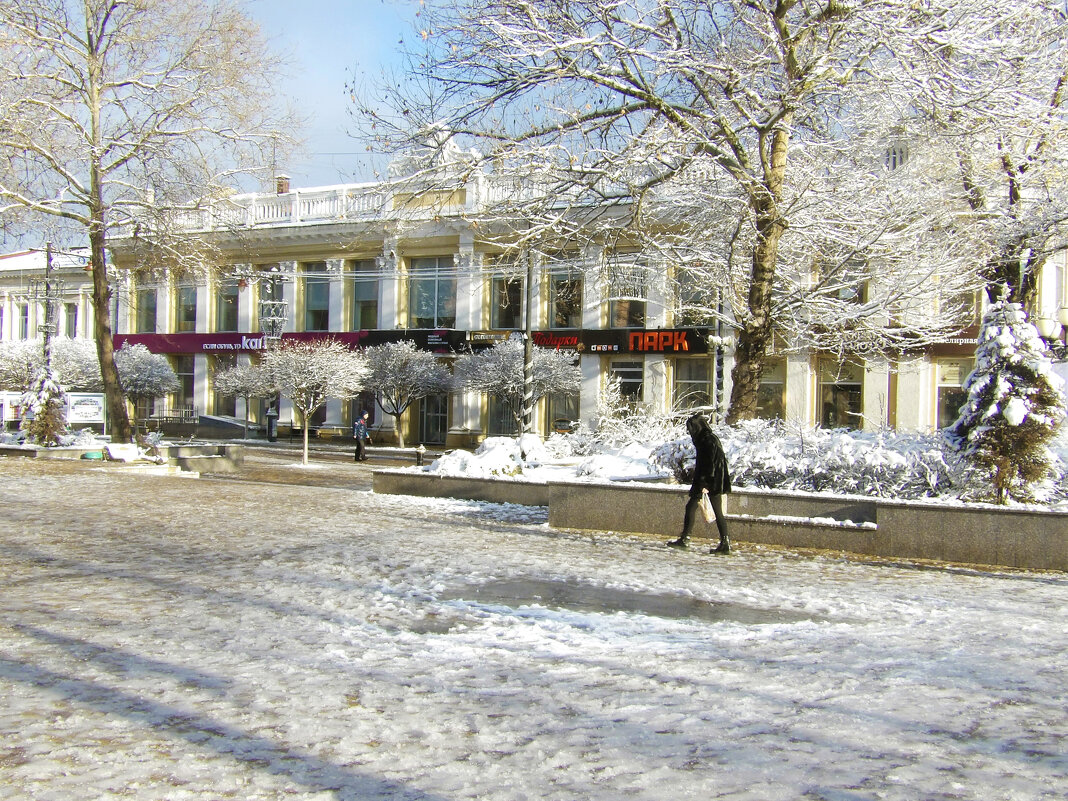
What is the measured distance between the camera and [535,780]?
3.82m

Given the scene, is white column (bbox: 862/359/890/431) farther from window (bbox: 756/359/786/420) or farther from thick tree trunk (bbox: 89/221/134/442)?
thick tree trunk (bbox: 89/221/134/442)

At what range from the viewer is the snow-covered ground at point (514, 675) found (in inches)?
153

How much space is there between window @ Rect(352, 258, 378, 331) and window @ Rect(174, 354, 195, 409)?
378 inches

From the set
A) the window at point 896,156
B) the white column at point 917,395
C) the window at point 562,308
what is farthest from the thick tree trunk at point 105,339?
the white column at point 917,395

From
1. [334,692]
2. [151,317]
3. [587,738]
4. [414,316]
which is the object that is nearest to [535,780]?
[587,738]

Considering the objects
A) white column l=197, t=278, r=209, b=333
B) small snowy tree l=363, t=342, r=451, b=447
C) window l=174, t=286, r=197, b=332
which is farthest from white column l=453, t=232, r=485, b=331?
window l=174, t=286, r=197, b=332

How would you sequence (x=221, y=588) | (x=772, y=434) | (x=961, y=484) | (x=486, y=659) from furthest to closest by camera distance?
(x=772, y=434), (x=961, y=484), (x=221, y=588), (x=486, y=659)

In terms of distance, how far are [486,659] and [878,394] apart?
94.5 feet

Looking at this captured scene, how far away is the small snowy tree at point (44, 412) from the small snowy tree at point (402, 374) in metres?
13.5

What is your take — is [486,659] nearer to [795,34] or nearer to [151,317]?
[795,34]

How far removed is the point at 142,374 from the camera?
1608 inches

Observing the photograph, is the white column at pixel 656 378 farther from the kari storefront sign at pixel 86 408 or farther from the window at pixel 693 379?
the kari storefront sign at pixel 86 408

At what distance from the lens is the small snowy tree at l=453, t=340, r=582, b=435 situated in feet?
109

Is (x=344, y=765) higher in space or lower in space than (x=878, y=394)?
lower
